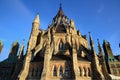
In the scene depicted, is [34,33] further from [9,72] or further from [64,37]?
[9,72]

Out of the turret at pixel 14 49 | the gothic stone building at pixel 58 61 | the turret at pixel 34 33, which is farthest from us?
the turret at pixel 14 49

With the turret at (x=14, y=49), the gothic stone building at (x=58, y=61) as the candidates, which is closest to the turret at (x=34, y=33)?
the gothic stone building at (x=58, y=61)

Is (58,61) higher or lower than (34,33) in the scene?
lower

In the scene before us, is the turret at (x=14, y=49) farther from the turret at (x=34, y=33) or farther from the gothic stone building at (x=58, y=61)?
the turret at (x=34, y=33)

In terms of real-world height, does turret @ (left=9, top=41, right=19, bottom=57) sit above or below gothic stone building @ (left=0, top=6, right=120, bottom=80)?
above

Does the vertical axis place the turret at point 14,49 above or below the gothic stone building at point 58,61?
above

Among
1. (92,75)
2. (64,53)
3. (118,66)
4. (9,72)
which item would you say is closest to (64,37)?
(64,53)

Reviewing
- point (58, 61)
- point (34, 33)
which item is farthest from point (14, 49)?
point (58, 61)

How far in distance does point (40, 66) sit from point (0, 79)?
55.3 ft

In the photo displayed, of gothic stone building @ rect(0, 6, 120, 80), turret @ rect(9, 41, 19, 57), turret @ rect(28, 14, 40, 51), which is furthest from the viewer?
turret @ rect(9, 41, 19, 57)

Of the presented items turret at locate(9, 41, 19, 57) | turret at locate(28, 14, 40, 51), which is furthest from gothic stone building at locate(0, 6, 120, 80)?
turret at locate(9, 41, 19, 57)

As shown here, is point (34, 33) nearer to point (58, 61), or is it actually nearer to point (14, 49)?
point (58, 61)

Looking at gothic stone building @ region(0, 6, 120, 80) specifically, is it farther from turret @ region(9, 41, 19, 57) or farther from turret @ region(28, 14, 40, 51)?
turret @ region(9, 41, 19, 57)

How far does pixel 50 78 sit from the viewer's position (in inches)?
870
